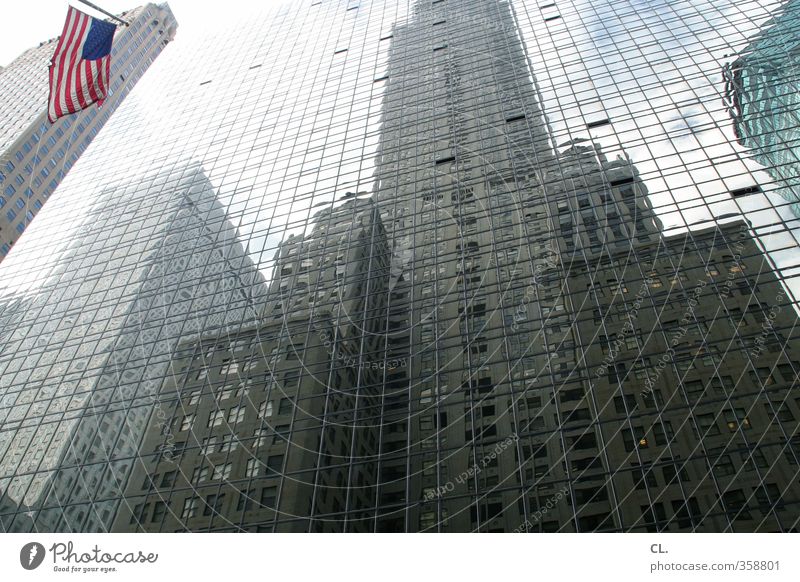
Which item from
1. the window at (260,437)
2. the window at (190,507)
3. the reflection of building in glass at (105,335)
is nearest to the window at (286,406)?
the window at (260,437)

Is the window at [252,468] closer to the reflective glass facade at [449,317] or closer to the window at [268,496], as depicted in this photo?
the reflective glass facade at [449,317]

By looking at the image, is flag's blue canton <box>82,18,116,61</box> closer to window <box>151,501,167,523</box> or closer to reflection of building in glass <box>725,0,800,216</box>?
window <box>151,501,167,523</box>

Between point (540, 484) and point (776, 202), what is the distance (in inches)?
568

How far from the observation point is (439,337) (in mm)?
24891

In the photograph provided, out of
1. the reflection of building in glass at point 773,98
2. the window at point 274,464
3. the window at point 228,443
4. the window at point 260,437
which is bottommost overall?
the window at point 274,464

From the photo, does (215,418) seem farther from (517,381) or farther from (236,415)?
→ (517,381)

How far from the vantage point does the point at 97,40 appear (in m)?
21.2

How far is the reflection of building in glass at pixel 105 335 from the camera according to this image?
84.6 feet

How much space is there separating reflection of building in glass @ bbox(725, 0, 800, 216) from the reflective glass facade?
0.83 meters

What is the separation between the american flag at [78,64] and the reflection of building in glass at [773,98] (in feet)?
81.9
